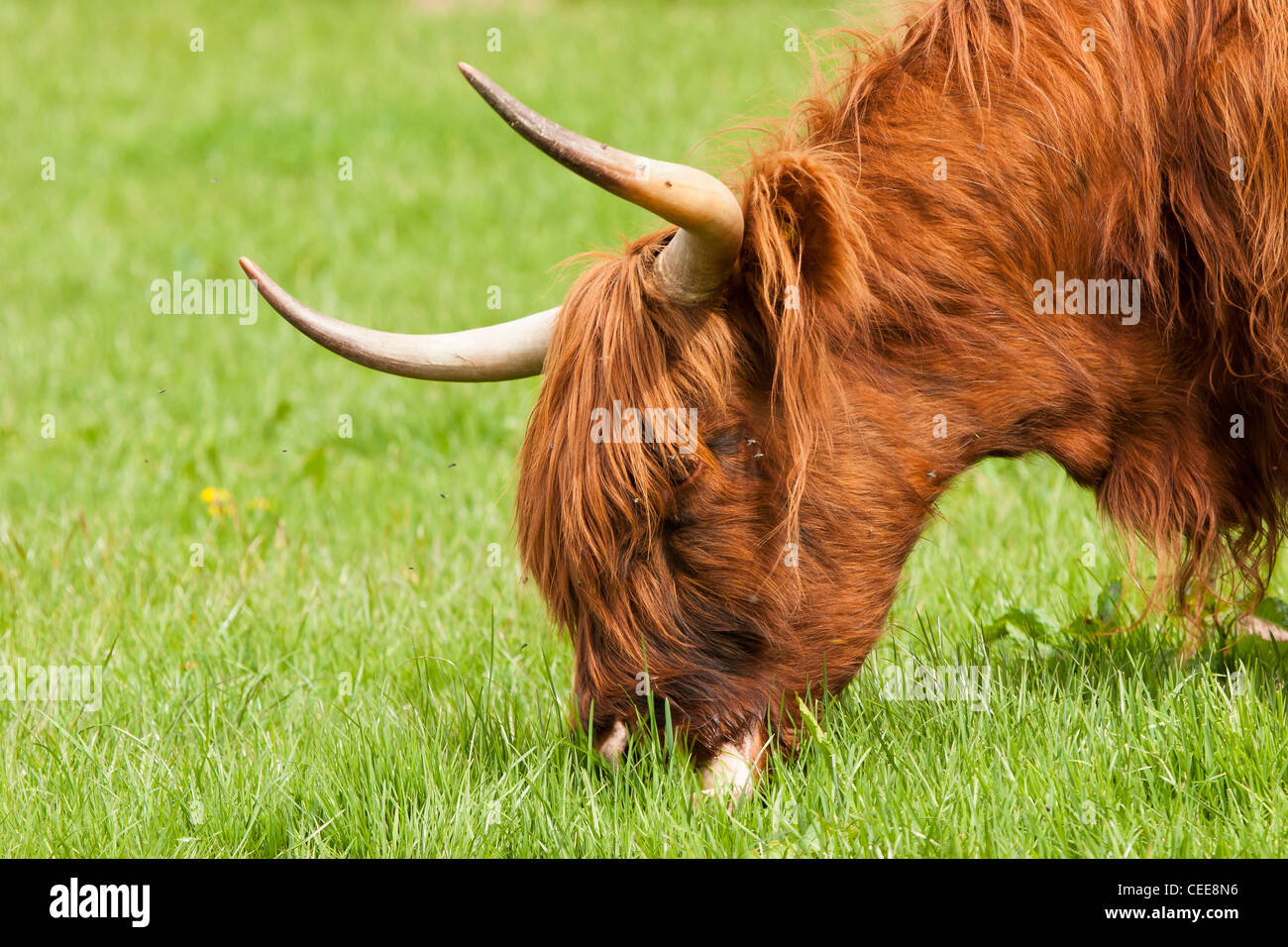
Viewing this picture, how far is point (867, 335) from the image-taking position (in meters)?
2.78

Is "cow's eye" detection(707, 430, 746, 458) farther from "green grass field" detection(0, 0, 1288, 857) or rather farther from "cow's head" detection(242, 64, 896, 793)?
"green grass field" detection(0, 0, 1288, 857)

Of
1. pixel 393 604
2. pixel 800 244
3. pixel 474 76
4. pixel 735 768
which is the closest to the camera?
pixel 474 76

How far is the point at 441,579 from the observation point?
184 inches

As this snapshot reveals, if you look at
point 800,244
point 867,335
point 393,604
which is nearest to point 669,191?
point 800,244

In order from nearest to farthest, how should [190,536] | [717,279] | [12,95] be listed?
[717,279]
[190,536]
[12,95]

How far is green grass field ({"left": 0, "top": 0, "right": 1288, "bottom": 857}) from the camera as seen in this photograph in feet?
9.41

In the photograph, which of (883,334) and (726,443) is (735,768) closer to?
(726,443)

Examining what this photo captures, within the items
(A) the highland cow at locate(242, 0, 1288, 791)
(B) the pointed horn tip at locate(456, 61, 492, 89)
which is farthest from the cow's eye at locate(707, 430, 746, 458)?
(B) the pointed horn tip at locate(456, 61, 492, 89)

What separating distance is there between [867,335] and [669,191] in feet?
1.87

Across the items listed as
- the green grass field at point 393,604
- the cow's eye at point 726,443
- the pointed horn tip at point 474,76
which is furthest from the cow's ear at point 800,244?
the pointed horn tip at point 474,76

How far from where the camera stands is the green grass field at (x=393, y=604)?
2867 millimetres
